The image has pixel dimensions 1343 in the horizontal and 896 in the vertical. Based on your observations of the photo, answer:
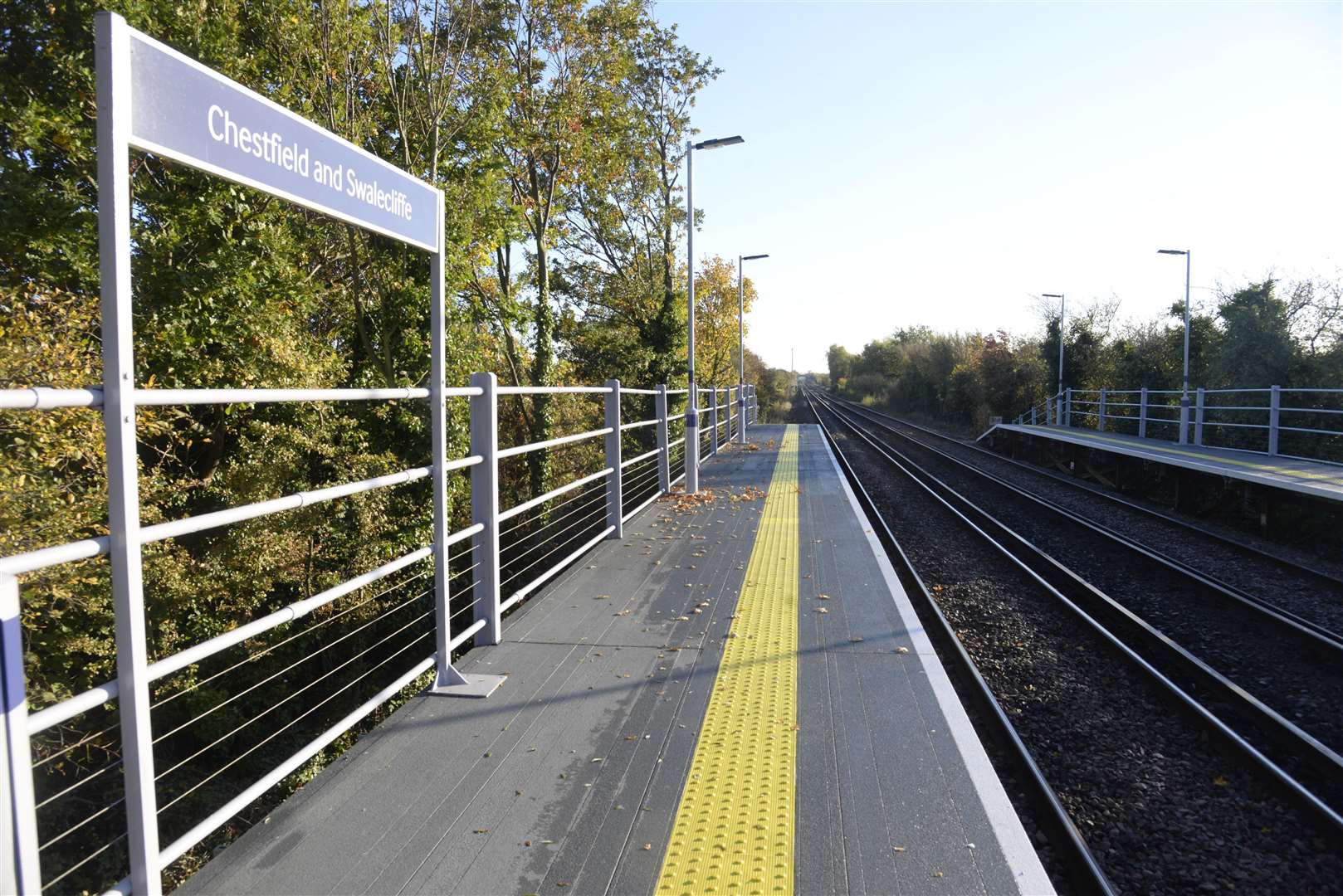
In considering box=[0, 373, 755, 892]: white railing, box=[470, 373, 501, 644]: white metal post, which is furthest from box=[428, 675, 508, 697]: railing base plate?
box=[470, 373, 501, 644]: white metal post

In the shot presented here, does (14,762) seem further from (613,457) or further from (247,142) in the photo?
(613,457)

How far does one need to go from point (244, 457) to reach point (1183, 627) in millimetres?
12277

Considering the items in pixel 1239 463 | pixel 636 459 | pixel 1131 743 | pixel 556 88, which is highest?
pixel 556 88

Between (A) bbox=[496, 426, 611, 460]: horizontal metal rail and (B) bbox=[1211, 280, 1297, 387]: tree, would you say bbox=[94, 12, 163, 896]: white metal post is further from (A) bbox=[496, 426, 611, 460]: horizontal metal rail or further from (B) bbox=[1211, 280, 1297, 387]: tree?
(B) bbox=[1211, 280, 1297, 387]: tree

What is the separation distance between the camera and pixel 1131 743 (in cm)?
473

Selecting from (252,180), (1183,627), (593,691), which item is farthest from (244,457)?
(1183,627)

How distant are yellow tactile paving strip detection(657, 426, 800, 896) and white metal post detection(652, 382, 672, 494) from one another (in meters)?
4.71

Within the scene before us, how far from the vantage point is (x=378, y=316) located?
622 inches

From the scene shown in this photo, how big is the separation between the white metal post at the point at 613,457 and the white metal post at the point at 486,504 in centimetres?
265

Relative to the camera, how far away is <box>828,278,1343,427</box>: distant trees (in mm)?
17359

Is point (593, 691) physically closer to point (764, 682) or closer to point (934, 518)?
point (764, 682)

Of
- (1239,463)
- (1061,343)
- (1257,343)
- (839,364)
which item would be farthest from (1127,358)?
(839,364)

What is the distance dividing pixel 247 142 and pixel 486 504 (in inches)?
94.2

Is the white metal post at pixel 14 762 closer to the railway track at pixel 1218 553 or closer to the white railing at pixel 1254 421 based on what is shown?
the railway track at pixel 1218 553
